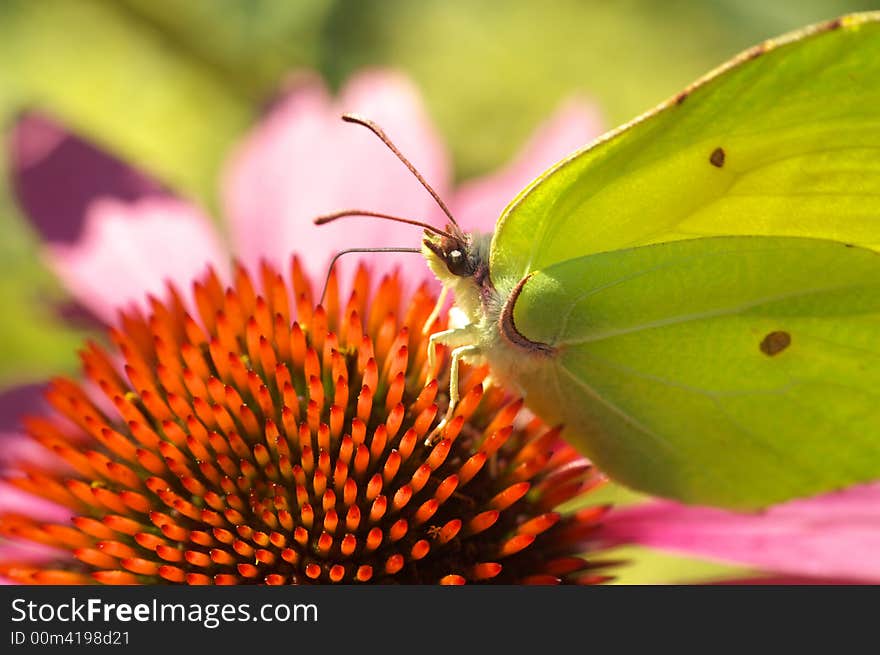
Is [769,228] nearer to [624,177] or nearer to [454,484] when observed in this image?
[624,177]

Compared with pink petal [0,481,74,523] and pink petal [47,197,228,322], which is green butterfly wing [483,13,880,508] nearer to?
pink petal [0,481,74,523]

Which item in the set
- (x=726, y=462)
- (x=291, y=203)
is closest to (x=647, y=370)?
(x=726, y=462)

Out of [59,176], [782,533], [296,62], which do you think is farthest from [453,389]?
[296,62]

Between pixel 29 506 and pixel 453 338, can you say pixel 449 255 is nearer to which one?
pixel 453 338

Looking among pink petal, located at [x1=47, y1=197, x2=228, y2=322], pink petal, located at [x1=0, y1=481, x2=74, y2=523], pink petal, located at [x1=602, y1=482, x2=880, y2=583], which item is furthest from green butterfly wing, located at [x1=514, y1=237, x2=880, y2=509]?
pink petal, located at [x1=47, y1=197, x2=228, y2=322]

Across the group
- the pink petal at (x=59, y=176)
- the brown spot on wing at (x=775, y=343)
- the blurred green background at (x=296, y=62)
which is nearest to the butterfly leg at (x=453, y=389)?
the brown spot on wing at (x=775, y=343)

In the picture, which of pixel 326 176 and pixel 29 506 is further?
pixel 326 176

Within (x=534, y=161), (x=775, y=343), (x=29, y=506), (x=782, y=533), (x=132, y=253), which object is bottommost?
(x=782, y=533)

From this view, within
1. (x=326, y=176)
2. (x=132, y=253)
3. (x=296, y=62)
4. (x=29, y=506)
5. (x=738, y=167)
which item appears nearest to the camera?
(x=738, y=167)
